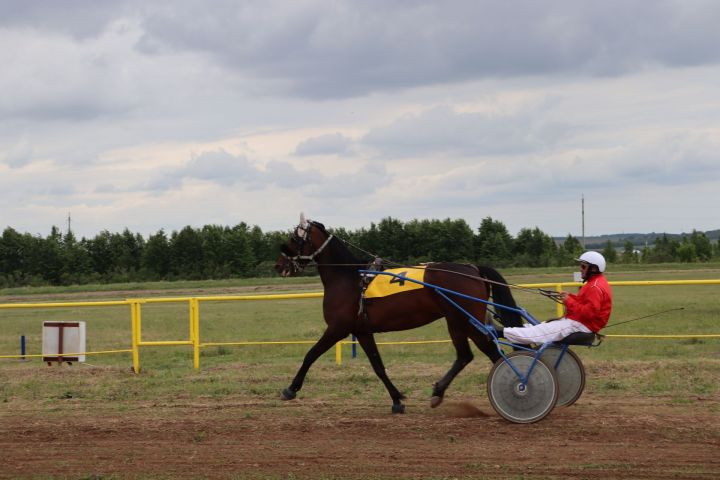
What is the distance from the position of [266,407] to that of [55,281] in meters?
50.6

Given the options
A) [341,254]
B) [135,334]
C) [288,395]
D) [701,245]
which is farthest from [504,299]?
[701,245]

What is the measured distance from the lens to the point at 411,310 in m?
9.17

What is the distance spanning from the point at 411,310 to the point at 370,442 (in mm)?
1883

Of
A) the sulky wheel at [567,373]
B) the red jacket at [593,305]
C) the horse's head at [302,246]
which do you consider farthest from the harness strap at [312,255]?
the red jacket at [593,305]

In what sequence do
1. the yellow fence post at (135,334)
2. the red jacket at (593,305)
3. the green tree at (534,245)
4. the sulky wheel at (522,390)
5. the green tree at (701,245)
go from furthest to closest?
the green tree at (701,245), the green tree at (534,245), the yellow fence post at (135,334), the sulky wheel at (522,390), the red jacket at (593,305)

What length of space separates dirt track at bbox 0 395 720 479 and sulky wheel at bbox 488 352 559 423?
0.13 metres

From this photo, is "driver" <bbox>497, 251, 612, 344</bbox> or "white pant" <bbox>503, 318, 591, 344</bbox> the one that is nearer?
"driver" <bbox>497, 251, 612, 344</bbox>

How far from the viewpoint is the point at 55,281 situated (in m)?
56.8

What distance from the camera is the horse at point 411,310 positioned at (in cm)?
905

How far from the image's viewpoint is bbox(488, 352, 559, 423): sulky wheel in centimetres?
816

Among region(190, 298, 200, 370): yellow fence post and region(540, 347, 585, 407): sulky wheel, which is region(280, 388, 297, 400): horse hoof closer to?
region(540, 347, 585, 407): sulky wheel

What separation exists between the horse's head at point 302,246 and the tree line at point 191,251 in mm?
40144

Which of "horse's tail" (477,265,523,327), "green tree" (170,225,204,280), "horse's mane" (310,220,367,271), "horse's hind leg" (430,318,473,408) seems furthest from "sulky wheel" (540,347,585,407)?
"green tree" (170,225,204,280)

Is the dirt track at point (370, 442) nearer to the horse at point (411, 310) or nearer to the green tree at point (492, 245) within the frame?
the horse at point (411, 310)
